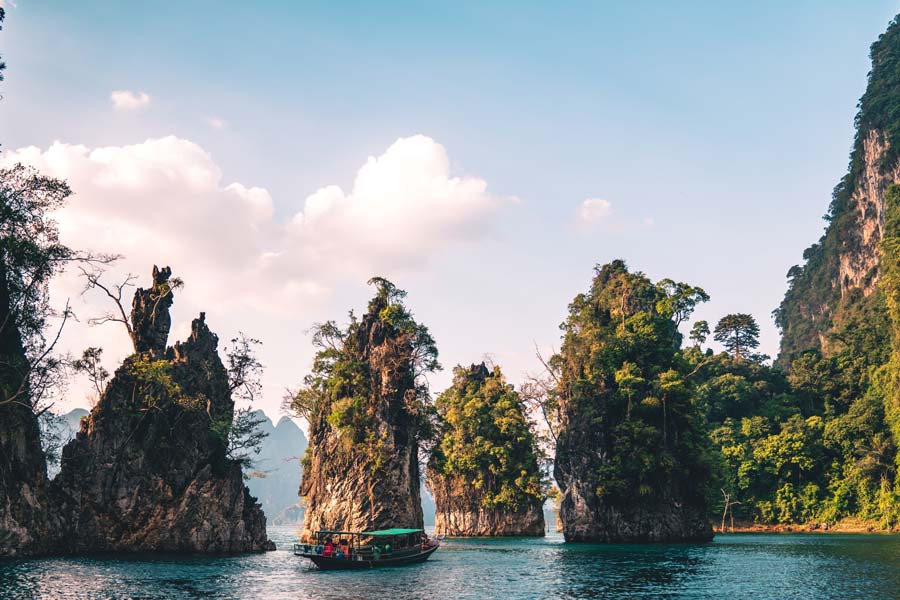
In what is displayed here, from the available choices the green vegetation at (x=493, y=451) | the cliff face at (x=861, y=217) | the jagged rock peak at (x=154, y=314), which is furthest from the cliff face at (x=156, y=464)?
the cliff face at (x=861, y=217)

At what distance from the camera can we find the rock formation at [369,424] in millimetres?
78750

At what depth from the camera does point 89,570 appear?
45.9 meters

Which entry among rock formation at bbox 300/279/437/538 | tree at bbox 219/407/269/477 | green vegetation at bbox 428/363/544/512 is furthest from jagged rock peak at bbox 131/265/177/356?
green vegetation at bbox 428/363/544/512

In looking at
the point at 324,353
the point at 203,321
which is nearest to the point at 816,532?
the point at 324,353

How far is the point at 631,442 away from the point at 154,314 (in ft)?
171

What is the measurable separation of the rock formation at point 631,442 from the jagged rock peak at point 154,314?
4593 cm

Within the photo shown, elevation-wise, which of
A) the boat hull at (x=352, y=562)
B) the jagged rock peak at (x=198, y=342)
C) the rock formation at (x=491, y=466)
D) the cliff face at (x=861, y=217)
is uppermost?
the cliff face at (x=861, y=217)

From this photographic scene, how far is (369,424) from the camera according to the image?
3216 inches

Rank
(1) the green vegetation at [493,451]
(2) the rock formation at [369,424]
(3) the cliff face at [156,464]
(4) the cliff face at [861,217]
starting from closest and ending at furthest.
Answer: (3) the cliff face at [156,464] → (2) the rock formation at [369,424] → (1) the green vegetation at [493,451] → (4) the cliff face at [861,217]

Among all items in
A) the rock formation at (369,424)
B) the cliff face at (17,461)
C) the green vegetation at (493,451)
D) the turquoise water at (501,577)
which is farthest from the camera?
the green vegetation at (493,451)

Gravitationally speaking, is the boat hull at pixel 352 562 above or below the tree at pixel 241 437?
below

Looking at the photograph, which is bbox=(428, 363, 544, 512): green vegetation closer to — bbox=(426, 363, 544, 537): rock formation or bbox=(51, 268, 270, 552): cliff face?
bbox=(426, 363, 544, 537): rock formation

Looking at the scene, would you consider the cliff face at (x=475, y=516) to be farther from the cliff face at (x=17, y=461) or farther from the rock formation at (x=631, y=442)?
the cliff face at (x=17, y=461)

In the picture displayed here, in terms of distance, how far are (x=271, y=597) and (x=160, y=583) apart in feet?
25.8
